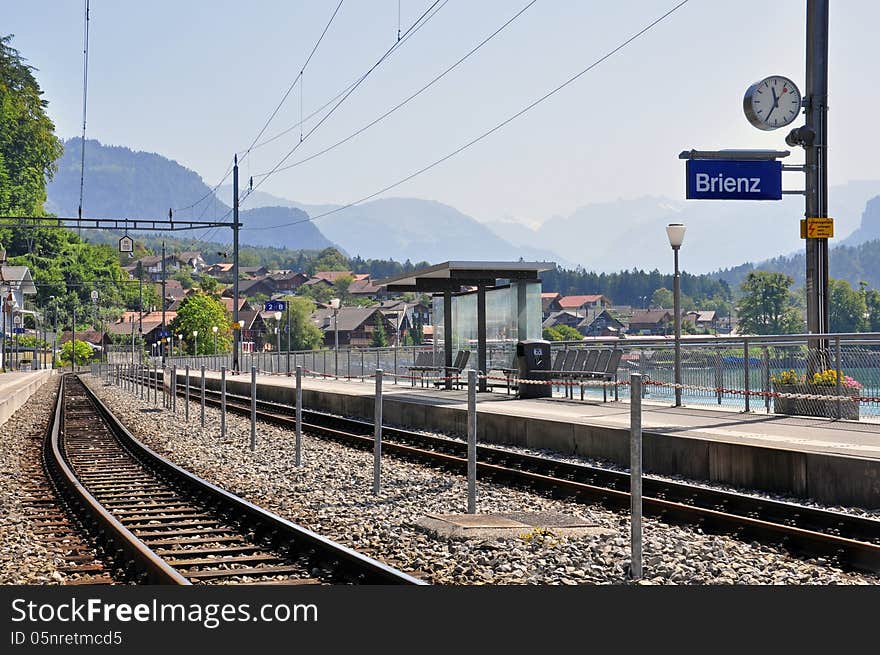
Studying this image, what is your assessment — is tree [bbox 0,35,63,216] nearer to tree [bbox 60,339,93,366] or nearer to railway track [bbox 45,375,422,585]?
tree [bbox 60,339,93,366]

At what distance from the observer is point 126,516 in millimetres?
11953

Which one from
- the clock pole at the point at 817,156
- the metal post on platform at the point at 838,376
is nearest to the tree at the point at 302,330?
the clock pole at the point at 817,156

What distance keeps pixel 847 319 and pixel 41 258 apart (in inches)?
3951

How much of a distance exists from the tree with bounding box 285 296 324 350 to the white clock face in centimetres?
15278

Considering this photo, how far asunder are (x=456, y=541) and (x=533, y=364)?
56.3 ft

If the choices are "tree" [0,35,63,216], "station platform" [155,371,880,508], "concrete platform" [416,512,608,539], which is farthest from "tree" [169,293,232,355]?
"concrete platform" [416,512,608,539]

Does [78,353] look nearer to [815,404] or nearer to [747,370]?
[747,370]

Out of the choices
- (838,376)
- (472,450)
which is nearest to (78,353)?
(838,376)

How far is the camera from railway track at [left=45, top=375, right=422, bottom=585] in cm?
845

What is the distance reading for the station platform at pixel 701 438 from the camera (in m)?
12.4

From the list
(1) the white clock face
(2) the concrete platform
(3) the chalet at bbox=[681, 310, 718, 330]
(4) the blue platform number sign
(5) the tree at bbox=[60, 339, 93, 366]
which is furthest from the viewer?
(3) the chalet at bbox=[681, 310, 718, 330]

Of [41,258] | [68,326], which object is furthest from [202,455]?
[68,326]

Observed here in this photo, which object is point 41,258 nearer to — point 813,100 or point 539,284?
point 539,284

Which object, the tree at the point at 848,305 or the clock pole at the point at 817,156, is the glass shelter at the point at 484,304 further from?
the tree at the point at 848,305
